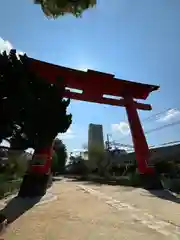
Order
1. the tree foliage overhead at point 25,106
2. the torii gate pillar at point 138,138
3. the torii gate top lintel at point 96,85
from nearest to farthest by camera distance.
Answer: the tree foliage overhead at point 25,106 < the torii gate top lintel at point 96,85 < the torii gate pillar at point 138,138

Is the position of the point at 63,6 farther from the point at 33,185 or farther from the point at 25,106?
the point at 33,185

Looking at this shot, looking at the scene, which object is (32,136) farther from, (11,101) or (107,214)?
(107,214)

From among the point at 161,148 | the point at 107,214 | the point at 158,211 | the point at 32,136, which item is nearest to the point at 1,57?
the point at 32,136

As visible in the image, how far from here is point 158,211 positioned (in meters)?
10.7

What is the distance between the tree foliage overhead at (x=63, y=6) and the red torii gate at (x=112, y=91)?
42.5 feet

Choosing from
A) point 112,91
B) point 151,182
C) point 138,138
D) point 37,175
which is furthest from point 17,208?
point 112,91

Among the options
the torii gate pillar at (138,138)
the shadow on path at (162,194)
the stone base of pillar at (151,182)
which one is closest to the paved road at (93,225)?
the shadow on path at (162,194)

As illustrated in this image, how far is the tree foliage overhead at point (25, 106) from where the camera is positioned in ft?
32.6

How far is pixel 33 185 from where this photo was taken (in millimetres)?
15891

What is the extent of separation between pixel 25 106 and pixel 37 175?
7.14 meters

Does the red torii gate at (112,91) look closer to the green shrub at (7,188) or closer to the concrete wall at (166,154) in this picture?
the green shrub at (7,188)

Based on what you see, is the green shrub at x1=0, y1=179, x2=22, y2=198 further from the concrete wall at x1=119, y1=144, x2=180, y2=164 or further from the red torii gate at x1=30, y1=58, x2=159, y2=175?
the concrete wall at x1=119, y1=144, x2=180, y2=164

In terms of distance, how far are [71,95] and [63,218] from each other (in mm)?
10639

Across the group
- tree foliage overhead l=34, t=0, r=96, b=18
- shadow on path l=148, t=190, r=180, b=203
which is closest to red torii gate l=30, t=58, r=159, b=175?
shadow on path l=148, t=190, r=180, b=203
